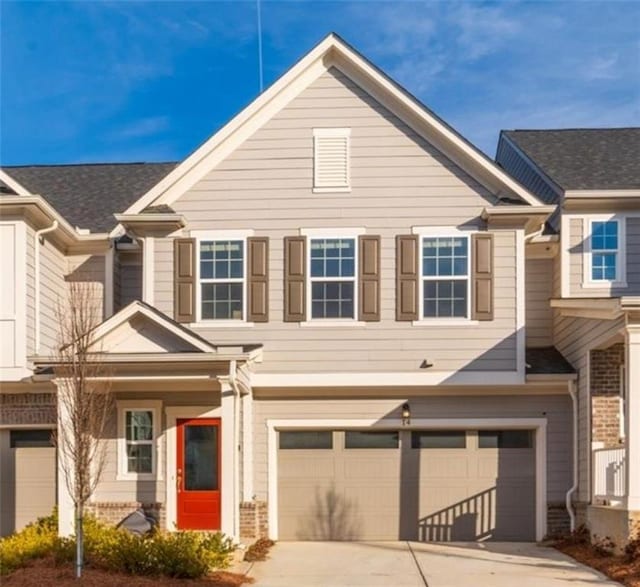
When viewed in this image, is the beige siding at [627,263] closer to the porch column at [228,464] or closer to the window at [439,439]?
the window at [439,439]

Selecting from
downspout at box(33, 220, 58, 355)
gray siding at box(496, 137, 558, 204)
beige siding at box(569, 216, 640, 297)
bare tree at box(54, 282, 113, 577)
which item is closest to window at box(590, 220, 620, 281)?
beige siding at box(569, 216, 640, 297)

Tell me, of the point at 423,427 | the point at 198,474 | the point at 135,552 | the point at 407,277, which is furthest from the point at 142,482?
Result: the point at 407,277

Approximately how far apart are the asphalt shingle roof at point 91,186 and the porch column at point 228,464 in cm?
517

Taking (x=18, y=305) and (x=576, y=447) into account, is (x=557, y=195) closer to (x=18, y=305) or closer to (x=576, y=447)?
(x=576, y=447)

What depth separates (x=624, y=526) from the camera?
1224cm

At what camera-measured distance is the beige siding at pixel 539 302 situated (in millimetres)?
16406

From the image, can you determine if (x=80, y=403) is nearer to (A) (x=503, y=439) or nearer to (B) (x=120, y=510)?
(B) (x=120, y=510)

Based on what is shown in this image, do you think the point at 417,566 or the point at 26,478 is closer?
the point at 417,566

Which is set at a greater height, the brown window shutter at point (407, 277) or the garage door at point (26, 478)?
the brown window shutter at point (407, 277)

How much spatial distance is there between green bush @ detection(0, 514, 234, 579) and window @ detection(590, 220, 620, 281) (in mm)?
8129

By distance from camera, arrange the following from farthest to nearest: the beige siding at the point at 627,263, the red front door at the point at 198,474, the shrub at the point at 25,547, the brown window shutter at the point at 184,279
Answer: the beige siding at the point at 627,263 → the brown window shutter at the point at 184,279 → the red front door at the point at 198,474 → the shrub at the point at 25,547

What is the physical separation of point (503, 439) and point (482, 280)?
2.80 meters

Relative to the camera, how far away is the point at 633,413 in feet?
40.3

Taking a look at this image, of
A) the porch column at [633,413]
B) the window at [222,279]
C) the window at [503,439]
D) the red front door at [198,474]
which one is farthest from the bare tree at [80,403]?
the porch column at [633,413]
